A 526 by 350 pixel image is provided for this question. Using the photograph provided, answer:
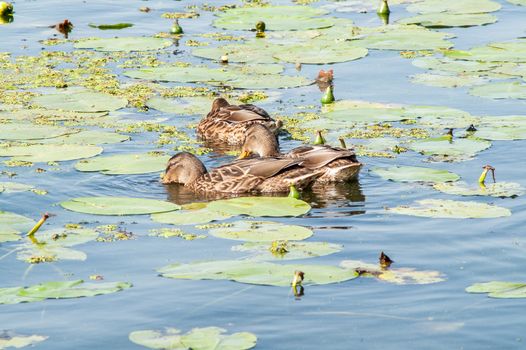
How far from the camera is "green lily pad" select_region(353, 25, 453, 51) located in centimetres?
1850

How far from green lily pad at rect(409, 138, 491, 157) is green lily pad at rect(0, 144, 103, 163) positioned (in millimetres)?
3536

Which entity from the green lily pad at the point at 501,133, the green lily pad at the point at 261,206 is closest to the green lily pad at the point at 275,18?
the green lily pad at the point at 501,133

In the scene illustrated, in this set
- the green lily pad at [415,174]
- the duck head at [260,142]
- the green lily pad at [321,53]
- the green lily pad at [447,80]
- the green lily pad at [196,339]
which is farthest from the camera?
the green lily pad at [321,53]

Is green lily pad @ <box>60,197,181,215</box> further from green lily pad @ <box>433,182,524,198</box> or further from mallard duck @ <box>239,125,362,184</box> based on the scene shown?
green lily pad @ <box>433,182,524,198</box>

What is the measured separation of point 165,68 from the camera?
17578mm

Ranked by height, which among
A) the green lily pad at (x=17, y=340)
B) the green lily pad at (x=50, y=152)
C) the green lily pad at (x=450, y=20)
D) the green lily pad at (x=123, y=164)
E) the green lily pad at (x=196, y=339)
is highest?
the green lily pad at (x=450, y=20)

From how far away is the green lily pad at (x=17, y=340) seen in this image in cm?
840

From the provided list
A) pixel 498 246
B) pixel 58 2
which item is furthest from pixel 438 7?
pixel 498 246

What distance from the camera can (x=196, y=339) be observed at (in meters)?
8.27

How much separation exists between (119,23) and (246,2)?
8.53 ft

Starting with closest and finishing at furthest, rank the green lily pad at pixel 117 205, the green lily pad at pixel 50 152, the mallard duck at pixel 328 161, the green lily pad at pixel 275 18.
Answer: the green lily pad at pixel 117 205 → the mallard duck at pixel 328 161 → the green lily pad at pixel 50 152 → the green lily pad at pixel 275 18

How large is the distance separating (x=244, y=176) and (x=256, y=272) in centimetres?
388

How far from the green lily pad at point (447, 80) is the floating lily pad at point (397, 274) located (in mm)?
6938

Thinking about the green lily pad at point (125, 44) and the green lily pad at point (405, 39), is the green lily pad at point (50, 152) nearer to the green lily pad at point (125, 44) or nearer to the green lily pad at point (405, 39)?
the green lily pad at point (125, 44)
